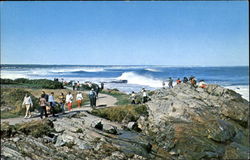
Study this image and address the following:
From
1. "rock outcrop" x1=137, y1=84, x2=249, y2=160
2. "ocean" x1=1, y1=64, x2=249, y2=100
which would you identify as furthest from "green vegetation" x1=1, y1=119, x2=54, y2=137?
"ocean" x1=1, y1=64, x2=249, y2=100

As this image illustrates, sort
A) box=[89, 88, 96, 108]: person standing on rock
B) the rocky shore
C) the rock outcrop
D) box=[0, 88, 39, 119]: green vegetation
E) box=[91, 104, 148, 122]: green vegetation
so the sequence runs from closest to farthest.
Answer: the rocky shore
the rock outcrop
box=[0, 88, 39, 119]: green vegetation
box=[91, 104, 148, 122]: green vegetation
box=[89, 88, 96, 108]: person standing on rock

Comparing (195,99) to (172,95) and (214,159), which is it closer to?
(172,95)

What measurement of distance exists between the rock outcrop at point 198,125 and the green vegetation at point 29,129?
23.9 feet

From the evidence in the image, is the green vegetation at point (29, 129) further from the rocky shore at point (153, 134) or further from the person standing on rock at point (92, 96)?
the person standing on rock at point (92, 96)

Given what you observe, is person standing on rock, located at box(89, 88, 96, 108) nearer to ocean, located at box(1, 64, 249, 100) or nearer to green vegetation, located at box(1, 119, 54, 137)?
green vegetation, located at box(1, 119, 54, 137)

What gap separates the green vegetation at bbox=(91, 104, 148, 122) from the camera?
2108 centimetres

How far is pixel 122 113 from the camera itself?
21.7 meters

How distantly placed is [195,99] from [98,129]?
1117 centimetres

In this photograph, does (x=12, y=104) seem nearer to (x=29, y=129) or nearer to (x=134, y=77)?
(x=29, y=129)

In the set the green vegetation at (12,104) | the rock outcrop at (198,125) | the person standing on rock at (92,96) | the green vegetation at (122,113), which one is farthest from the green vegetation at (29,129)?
the person standing on rock at (92,96)

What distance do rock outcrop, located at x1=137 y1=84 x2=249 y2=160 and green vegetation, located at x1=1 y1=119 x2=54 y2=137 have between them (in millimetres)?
7273

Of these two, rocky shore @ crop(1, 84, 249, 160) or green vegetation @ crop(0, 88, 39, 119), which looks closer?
rocky shore @ crop(1, 84, 249, 160)

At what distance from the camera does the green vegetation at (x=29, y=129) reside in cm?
1355

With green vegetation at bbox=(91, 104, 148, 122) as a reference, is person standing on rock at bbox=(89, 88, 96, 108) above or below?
above
